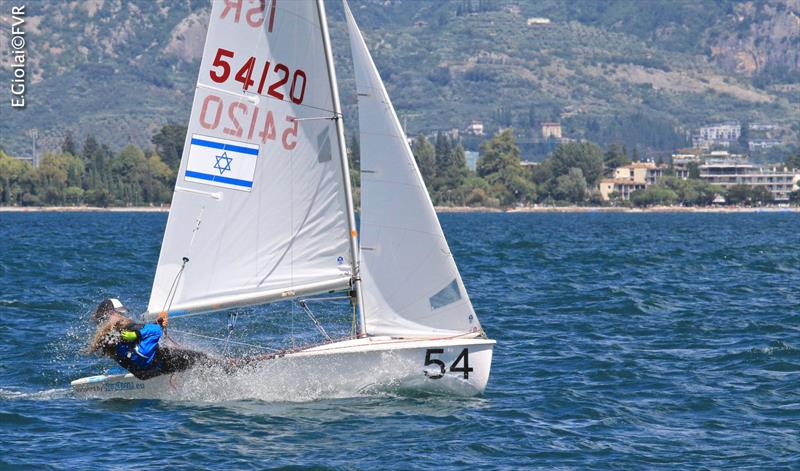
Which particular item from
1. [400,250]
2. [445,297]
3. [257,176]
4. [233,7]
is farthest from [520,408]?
[233,7]

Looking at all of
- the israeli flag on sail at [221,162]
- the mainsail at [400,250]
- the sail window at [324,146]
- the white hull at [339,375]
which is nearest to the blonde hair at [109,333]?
the white hull at [339,375]

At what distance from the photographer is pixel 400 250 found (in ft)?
73.5

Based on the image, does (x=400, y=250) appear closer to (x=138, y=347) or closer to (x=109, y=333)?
(x=138, y=347)

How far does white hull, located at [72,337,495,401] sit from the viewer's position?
2200cm

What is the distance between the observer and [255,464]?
61.7ft

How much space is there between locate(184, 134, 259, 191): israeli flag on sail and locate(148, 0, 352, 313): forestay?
2cm

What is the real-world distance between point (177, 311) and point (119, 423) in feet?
7.07

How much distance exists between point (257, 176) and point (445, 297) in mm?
3695

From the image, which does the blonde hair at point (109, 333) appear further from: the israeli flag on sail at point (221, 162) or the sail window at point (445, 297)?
the sail window at point (445, 297)

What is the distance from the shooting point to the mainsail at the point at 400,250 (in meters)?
22.2

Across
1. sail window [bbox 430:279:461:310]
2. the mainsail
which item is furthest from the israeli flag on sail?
sail window [bbox 430:279:461:310]

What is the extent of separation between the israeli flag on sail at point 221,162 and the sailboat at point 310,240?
2cm

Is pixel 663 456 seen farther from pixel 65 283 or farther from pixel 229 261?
pixel 65 283

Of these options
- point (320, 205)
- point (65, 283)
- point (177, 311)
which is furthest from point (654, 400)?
point (65, 283)
